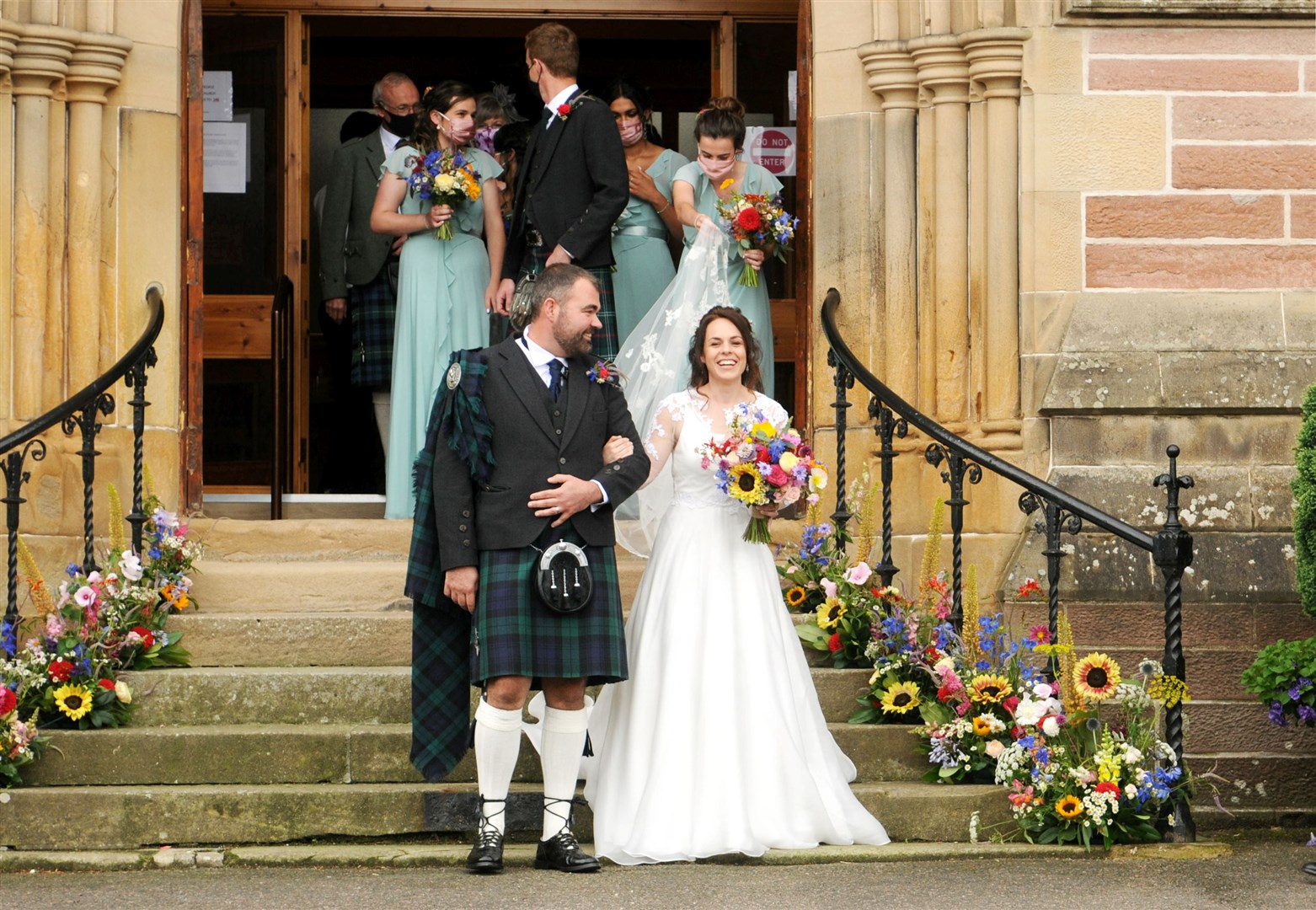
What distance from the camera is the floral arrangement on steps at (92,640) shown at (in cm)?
649

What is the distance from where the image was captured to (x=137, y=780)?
21.0 feet

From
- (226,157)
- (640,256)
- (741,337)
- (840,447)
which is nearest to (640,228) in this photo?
(640,256)

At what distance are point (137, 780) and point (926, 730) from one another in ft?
8.62

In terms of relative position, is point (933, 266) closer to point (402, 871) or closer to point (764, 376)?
point (764, 376)

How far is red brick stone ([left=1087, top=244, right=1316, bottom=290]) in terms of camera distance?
796 cm

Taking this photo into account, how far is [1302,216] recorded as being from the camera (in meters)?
8.00

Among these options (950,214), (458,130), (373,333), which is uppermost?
(458,130)

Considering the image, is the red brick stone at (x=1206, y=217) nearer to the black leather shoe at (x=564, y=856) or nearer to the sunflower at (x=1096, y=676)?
the sunflower at (x=1096, y=676)

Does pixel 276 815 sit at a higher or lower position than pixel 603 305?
lower

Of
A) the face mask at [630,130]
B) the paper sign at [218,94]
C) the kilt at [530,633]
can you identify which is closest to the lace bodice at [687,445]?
the kilt at [530,633]

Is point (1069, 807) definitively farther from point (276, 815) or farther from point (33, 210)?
point (33, 210)

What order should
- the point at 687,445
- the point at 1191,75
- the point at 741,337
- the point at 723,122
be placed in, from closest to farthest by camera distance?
the point at 687,445, the point at 741,337, the point at 1191,75, the point at 723,122

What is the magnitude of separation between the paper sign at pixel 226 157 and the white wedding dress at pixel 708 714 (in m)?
4.52

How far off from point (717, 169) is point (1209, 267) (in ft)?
6.83
